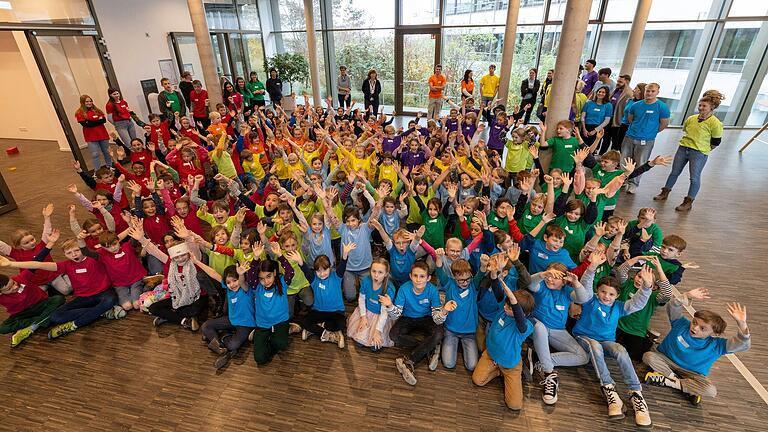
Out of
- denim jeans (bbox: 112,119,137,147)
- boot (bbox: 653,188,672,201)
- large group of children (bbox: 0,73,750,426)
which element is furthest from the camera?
denim jeans (bbox: 112,119,137,147)

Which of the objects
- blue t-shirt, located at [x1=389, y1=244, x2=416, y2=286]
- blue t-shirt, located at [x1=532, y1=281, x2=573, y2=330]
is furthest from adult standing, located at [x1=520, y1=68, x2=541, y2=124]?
blue t-shirt, located at [x1=532, y1=281, x2=573, y2=330]

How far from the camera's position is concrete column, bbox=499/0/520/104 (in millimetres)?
8445

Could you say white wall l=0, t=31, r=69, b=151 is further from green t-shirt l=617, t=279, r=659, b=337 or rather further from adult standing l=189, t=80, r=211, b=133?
green t-shirt l=617, t=279, r=659, b=337

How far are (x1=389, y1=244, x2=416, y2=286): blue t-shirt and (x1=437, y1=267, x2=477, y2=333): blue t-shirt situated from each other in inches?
20.8

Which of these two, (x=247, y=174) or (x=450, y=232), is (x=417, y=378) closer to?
(x=450, y=232)

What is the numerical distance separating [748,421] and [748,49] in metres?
10.0

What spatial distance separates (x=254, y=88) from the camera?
8.80 meters

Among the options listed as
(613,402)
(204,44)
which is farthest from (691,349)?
(204,44)

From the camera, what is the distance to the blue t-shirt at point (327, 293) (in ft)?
10.5

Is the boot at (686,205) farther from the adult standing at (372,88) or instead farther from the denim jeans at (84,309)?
the denim jeans at (84,309)

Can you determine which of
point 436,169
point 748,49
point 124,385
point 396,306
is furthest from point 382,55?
point 124,385

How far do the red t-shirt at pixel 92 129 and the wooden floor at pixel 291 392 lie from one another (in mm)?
4172

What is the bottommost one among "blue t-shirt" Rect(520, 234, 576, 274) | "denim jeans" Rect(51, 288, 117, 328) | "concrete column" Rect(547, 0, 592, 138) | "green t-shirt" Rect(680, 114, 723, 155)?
"denim jeans" Rect(51, 288, 117, 328)

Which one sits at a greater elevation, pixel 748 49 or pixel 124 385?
pixel 748 49
